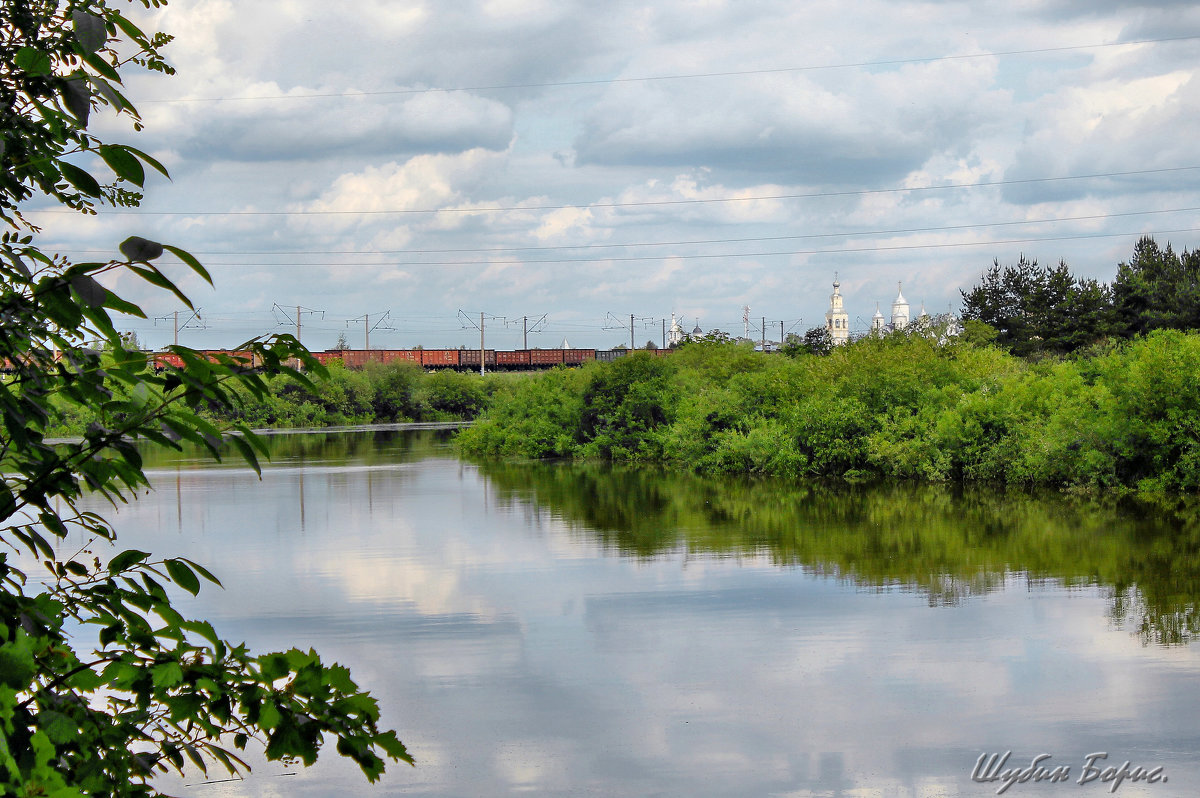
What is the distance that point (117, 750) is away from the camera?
2.03 metres

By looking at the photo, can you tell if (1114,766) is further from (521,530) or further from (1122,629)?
(521,530)

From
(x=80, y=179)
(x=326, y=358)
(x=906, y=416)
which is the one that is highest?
(x=326, y=358)

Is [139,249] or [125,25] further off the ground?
[125,25]

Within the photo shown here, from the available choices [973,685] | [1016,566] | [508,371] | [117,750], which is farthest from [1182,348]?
[508,371]

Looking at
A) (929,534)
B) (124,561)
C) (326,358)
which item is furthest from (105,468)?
(326,358)

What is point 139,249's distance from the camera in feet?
5.74

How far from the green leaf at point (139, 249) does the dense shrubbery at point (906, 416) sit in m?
21.9

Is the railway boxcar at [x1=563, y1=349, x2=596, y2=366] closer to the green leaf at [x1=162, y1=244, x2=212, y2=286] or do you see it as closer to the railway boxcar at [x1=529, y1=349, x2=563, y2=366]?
the railway boxcar at [x1=529, y1=349, x2=563, y2=366]

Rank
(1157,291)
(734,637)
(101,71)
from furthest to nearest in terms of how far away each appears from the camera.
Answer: (1157,291), (734,637), (101,71)

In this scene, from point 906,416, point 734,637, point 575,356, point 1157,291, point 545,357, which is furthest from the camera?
point 545,357

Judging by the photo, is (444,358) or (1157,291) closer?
(1157,291)

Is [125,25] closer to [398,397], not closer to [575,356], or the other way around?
[398,397]

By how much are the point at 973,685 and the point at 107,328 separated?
817 cm

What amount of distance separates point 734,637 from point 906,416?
16.6 metres
